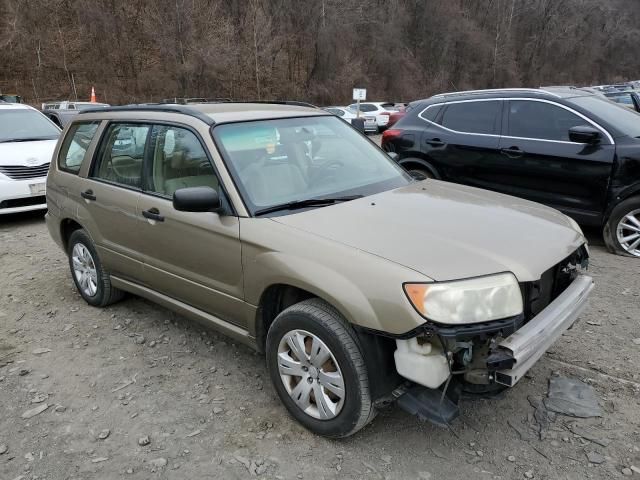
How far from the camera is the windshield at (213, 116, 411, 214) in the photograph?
10.4 ft

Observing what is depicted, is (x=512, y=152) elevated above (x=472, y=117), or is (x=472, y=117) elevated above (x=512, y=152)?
(x=472, y=117)

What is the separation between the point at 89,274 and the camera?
4594mm

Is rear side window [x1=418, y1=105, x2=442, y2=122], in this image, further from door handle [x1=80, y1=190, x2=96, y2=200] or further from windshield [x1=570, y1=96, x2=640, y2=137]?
door handle [x1=80, y1=190, x2=96, y2=200]

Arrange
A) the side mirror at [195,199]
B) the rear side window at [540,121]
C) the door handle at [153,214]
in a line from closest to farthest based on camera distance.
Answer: the side mirror at [195,199] → the door handle at [153,214] → the rear side window at [540,121]

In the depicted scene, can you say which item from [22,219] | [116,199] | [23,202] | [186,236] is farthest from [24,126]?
[186,236]

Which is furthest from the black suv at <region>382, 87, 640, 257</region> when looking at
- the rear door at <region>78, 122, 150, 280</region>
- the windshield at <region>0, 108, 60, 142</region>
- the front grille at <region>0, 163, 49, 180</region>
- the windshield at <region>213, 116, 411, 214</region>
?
the windshield at <region>0, 108, 60, 142</region>

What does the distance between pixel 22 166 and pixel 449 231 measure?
7.06 metres

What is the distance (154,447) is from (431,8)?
188ft

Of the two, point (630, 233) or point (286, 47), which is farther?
point (286, 47)

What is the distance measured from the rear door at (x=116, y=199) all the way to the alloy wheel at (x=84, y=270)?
1.02 ft

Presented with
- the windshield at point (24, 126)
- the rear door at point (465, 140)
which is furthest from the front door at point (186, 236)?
the windshield at point (24, 126)

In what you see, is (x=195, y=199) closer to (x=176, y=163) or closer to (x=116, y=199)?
(x=176, y=163)

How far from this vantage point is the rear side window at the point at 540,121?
573 centimetres

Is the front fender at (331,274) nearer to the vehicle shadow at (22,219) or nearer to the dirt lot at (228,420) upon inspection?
the dirt lot at (228,420)
